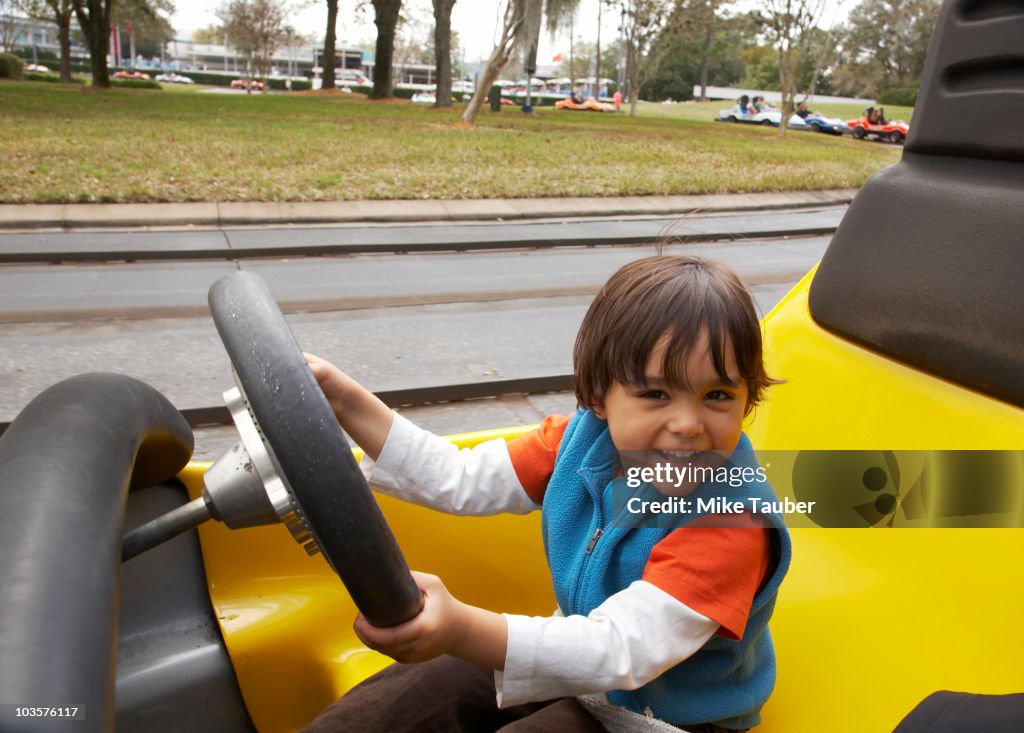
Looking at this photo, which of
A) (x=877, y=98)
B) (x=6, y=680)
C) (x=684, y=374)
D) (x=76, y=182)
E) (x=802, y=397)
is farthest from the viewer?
(x=877, y=98)

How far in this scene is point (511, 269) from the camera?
5633 millimetres

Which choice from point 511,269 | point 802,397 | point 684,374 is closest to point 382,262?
point 511,269

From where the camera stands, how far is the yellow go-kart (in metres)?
1.05

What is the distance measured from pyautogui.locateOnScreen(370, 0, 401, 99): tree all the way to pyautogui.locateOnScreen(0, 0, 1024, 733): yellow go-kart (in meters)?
22.9

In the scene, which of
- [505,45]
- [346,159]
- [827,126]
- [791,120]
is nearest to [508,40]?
[505,45]

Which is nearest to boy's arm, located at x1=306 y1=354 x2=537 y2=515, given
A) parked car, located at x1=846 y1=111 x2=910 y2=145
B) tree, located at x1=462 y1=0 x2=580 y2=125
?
tree, located at x1=462 y1=0 x2=580 y2=125

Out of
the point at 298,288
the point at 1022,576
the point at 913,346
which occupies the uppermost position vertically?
the point at 913,346

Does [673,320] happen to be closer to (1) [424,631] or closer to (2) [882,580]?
(1) [424,631]

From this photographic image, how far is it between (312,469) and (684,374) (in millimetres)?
497

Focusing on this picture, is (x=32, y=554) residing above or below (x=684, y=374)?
below

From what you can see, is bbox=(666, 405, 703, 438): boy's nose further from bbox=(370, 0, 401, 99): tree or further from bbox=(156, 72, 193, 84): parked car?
bbox=(156, 72, 193, 84): parked car

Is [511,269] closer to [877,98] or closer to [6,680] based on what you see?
[6,680]

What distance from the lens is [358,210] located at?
289 inches

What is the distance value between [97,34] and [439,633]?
25200 mm
